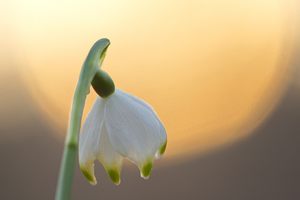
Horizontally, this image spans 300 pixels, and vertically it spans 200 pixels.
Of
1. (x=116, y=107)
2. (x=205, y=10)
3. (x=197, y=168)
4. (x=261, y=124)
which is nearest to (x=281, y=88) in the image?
(x=261, y=124)

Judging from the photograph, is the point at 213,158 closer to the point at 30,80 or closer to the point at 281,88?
the point at 281,88

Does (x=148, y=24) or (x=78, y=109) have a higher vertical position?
(x=148, y=24)

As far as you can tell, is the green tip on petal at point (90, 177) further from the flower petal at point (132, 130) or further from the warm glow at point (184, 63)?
the warm glow at point (184, 63)

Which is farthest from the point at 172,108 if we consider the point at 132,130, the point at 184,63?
the point at 132,130

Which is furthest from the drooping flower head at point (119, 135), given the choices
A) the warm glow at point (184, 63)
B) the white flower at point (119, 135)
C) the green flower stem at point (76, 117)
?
the warm glow at point (184, 63)

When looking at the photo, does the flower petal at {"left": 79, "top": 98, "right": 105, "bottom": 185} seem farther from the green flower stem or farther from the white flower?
the green flower stem

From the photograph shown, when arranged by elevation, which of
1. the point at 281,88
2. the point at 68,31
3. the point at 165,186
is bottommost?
the point at 165,186

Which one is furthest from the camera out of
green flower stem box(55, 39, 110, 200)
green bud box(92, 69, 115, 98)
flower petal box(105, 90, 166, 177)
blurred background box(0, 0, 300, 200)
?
blurred background box(0, 0, 300, 200)

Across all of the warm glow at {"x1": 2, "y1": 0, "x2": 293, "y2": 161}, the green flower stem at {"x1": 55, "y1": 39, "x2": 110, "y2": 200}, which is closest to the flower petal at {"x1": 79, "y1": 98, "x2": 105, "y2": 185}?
the green flower stem at {"x1": 55, "y1": 39, "x2": 110, "y2": 200}
